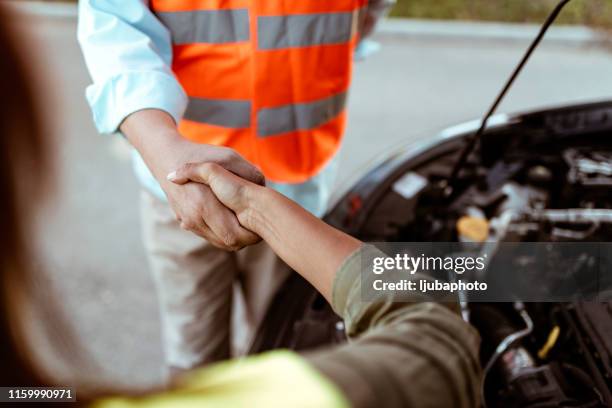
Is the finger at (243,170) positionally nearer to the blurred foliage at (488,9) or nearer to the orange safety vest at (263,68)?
the orange safety vest at (263,68)

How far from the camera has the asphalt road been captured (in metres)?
1.85

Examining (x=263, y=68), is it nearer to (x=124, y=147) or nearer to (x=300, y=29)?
(x=300, y=29)

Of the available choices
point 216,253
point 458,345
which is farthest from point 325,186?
point 458,345

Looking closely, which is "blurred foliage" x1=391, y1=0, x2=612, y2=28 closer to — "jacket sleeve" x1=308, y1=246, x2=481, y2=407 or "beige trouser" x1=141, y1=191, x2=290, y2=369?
"beige trouser" x1=141, y1=191, x2=290, y2=369

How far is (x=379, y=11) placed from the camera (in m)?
1.28

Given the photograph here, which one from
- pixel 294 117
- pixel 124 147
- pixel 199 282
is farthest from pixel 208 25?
pixel 124 147

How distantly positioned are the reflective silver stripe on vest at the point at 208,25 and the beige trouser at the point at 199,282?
367mm

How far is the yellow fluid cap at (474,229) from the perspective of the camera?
1045mm

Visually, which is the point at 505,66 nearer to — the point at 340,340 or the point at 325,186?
the point at 325,186

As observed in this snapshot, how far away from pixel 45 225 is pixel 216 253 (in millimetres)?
682

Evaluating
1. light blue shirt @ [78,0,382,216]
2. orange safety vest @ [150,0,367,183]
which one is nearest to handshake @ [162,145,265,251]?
light blue shirt @ [78,0,382,216]

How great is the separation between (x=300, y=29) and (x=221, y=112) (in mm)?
195

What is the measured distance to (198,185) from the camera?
768 millimetres

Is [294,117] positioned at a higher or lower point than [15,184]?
lower
